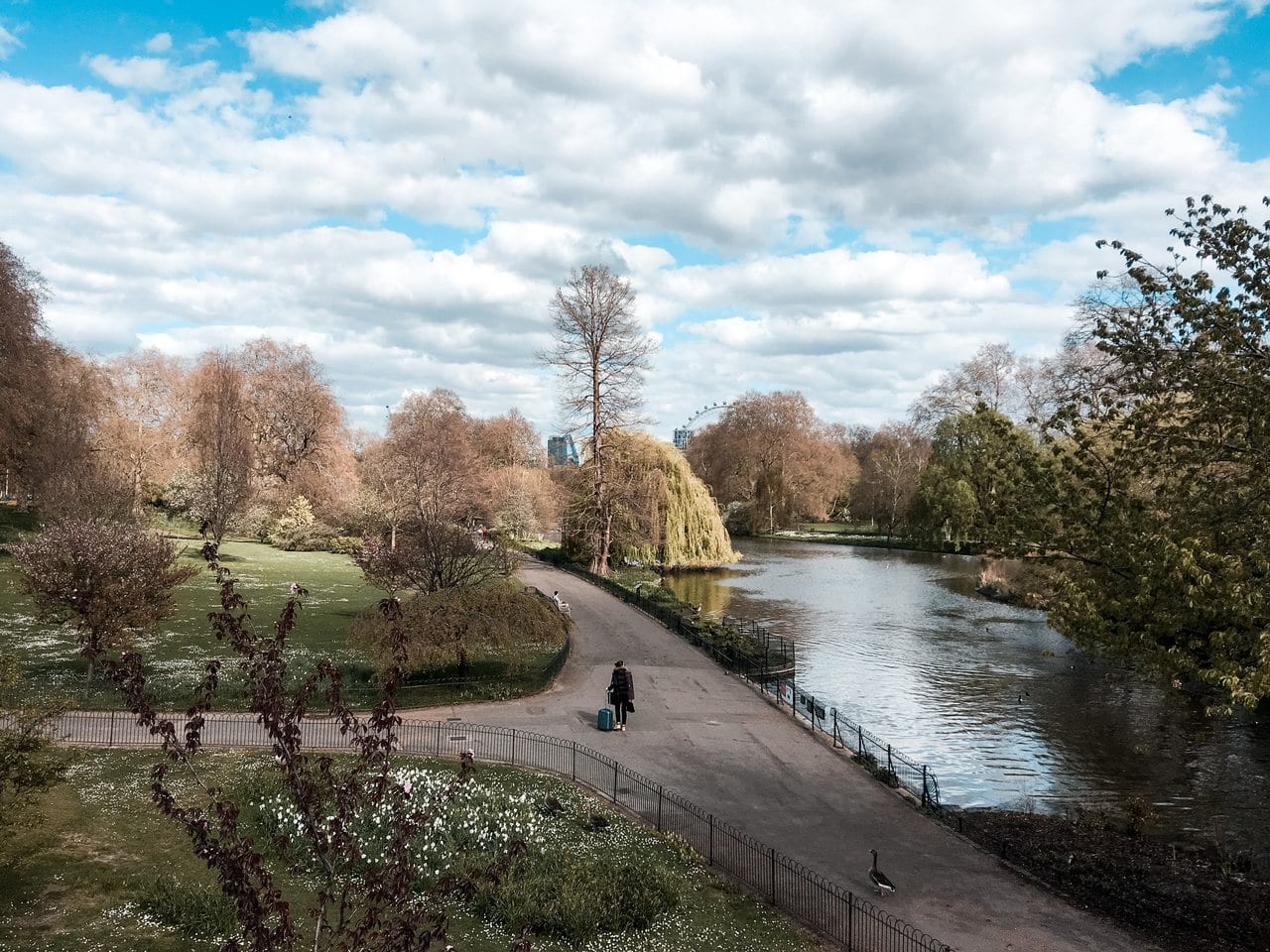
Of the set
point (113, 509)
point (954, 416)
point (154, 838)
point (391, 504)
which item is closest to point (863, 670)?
point (154, 838)

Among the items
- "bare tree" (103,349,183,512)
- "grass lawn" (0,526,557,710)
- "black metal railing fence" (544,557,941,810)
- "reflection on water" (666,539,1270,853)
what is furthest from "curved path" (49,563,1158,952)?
"bare tree" (103,349,183,512)

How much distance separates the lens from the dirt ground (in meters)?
12.5

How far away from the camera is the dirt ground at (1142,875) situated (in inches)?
493

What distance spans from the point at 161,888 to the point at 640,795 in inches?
314

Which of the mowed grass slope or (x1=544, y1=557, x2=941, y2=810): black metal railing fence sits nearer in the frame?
(x1=544, y1=557, x2=941, y2=810): black metal railing fence

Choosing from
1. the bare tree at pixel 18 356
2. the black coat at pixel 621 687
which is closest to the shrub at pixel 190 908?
the black coat at pixel 621 687

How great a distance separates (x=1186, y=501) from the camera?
45.6 ft

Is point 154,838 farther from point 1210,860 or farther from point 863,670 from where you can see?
point 863,670

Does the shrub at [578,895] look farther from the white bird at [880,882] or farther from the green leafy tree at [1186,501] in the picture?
the green leafy tree at [1186,501]

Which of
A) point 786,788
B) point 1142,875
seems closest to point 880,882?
point 786,788

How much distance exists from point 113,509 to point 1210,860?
3890 centimetres

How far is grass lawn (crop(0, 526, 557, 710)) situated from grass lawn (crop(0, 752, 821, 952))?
2204 millimetres

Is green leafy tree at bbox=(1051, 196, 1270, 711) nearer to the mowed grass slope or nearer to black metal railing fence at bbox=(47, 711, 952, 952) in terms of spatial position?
black metal railing fence at bbox=(47, 711, 952, 952)

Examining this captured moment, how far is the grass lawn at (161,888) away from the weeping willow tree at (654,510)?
37.5 m
